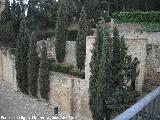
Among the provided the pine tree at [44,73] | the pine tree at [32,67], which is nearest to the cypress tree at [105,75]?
the pine tree at [44,73]

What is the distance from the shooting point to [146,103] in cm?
282

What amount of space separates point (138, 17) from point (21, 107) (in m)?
9.00

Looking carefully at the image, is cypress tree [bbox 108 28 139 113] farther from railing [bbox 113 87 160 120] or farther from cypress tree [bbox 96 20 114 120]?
railing [bbox 113 87 160 120]

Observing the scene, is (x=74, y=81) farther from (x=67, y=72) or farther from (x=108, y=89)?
(x=108, y=89)

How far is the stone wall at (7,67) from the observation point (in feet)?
71.7

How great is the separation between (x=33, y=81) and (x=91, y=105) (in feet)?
17.2

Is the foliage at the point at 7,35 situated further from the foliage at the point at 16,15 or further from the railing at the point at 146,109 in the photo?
the railing at the point at 146,109

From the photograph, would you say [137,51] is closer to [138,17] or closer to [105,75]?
[105,75]

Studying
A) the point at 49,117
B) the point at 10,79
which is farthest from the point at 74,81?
the point at 10,79

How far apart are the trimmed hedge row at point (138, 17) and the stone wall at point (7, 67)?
24.4 ft

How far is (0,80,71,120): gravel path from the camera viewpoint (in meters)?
17.1

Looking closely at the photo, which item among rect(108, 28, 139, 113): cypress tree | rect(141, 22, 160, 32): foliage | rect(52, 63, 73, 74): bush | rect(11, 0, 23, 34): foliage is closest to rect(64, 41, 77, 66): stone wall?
rect(52, 63, 73, 74): bush

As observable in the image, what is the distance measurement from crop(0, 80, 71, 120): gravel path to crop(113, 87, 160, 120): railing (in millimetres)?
13911

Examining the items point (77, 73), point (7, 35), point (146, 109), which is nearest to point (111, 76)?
point (77, 73)
